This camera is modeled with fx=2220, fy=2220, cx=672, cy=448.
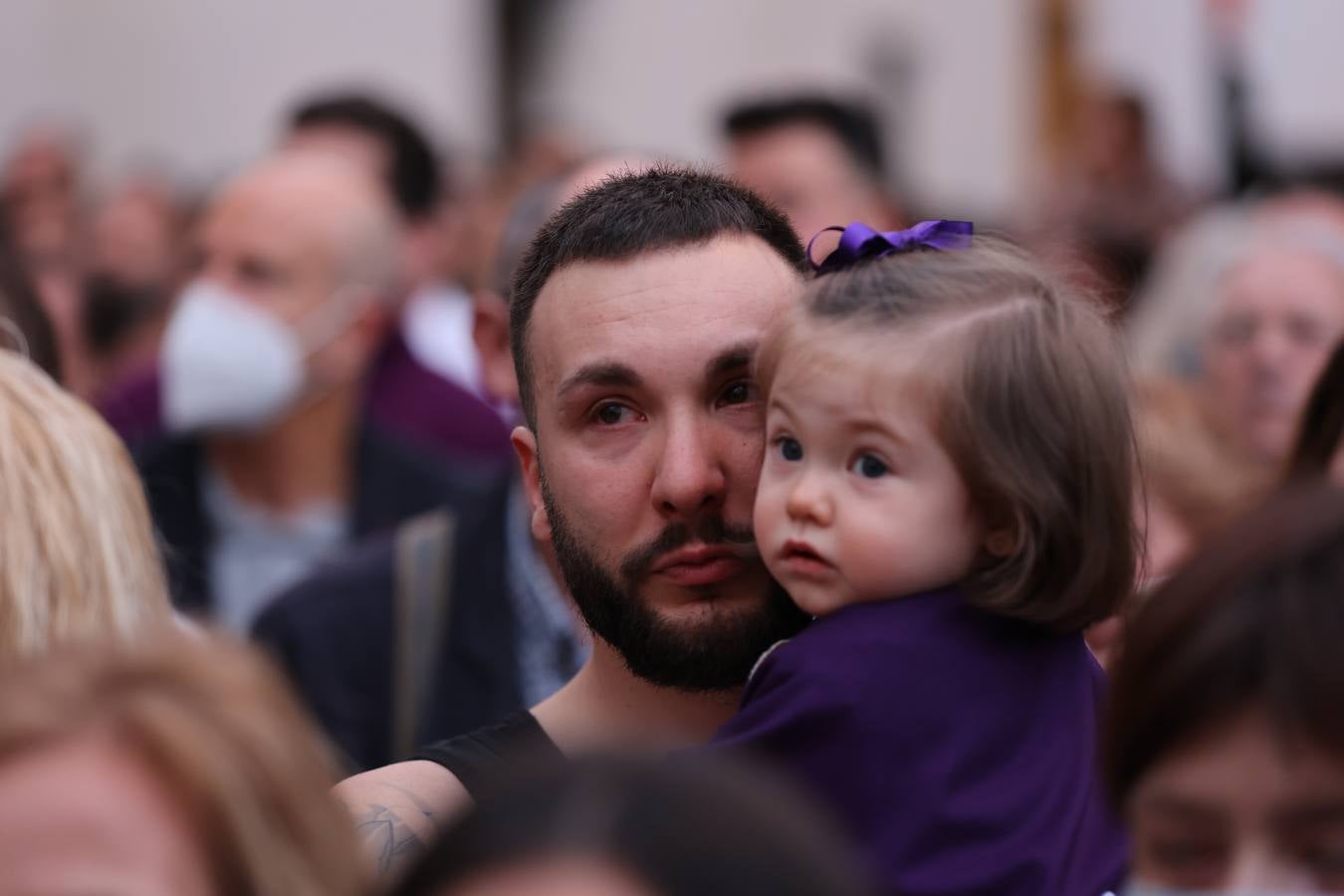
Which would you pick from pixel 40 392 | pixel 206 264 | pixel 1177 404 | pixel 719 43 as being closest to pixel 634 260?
pixel 40 392

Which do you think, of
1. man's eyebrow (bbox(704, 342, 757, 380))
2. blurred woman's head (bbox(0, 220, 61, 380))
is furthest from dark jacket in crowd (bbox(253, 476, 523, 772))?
man's eyebrow (bbox(704, 342, 757, 380))

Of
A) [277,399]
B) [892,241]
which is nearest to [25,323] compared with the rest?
[892,241]

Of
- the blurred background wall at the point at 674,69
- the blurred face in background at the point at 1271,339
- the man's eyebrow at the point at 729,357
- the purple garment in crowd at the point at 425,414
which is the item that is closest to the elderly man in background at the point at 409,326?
the purple garment in crowd at the point at 425,414

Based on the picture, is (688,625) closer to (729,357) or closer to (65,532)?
(729,357)

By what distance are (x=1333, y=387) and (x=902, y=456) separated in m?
1.38

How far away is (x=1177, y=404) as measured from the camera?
234 inches

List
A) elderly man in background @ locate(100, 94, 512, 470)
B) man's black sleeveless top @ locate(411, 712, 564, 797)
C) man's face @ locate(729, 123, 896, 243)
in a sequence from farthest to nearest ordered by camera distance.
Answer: man's face @ locate(729, 123, 896, 243), elderly man in background @ locate(100, 94, 512, 470), man's black sleeveless top @ locate(411, 712, 564, 797)

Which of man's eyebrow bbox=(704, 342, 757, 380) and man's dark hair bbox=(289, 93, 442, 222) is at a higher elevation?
man's eyebrow bbox=(704, 342, 757, 380)

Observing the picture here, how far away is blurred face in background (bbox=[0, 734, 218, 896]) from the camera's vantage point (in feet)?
6.41

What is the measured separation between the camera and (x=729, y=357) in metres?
3.17

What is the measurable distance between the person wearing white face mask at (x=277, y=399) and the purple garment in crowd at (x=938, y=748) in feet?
11.4

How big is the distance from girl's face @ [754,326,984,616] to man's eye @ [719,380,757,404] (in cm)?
23

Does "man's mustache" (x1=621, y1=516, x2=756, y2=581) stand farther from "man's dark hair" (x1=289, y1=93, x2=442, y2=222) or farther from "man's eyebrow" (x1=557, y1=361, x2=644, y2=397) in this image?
"man's dark hair" (x1=289, y1=93, x2=442, y2=222)

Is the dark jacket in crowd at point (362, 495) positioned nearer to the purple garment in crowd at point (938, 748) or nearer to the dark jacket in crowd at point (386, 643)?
the dark jacket in crowd at point (386, 643)
